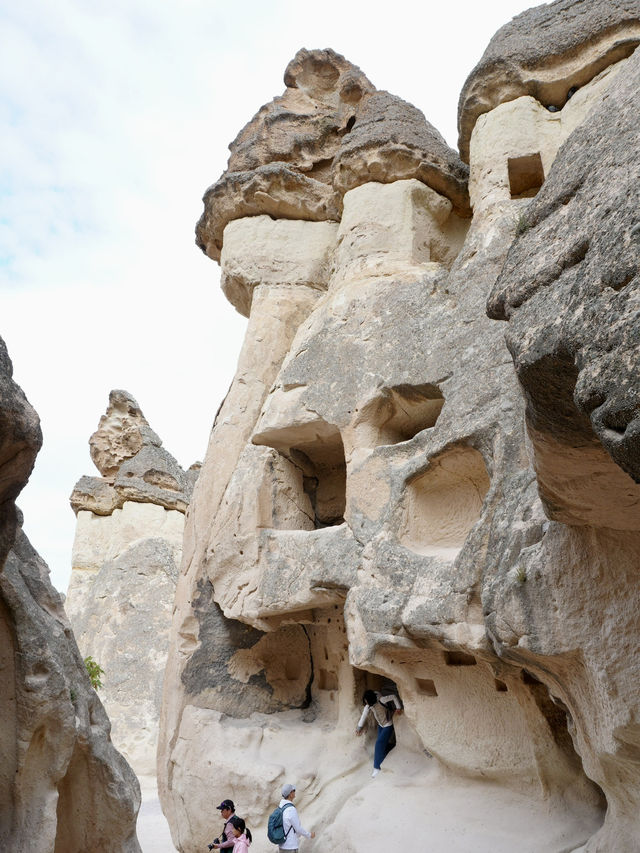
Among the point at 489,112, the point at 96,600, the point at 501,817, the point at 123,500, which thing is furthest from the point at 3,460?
the point at 123,500

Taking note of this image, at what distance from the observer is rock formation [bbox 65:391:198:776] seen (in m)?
11.9

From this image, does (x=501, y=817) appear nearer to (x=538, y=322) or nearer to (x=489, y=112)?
(x=538, y=322)

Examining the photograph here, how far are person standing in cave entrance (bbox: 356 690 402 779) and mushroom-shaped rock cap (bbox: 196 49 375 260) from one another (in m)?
5.89

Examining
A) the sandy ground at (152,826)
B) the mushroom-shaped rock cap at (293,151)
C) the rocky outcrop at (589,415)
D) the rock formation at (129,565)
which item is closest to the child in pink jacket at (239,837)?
the rocky outcrop at (589,415)

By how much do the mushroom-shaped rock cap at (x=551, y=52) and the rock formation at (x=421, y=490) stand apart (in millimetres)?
29

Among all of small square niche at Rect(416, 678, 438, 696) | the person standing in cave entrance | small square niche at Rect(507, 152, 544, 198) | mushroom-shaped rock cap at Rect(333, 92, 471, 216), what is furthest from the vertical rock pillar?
small square niche at Rect(507, 152, 544, 198)

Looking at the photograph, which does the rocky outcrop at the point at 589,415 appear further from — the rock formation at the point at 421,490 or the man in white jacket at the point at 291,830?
the man in white jacket at the point at 291,830

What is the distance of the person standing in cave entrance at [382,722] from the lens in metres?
7.01

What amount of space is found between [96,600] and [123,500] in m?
2.15

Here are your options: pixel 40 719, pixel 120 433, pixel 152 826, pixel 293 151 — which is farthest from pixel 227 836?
pixel 120 433

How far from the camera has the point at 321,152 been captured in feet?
33.3

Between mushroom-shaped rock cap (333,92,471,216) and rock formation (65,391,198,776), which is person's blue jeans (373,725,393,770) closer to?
rock formation (65,391,198,776)

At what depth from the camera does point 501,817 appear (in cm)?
571

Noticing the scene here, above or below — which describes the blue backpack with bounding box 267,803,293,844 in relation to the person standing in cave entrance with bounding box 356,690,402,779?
below
